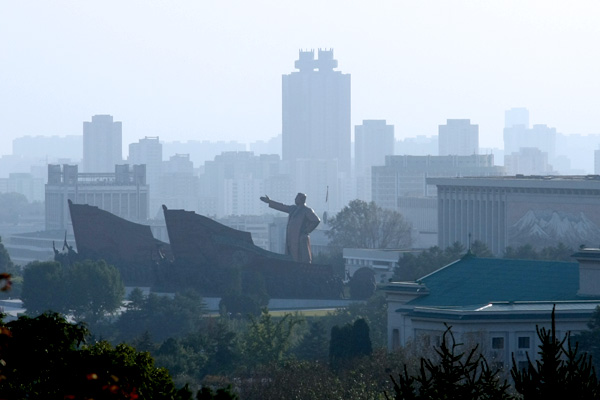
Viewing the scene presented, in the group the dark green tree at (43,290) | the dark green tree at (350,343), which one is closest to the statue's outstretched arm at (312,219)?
the dark green tree at (43,290)

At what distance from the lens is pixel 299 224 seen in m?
69.9

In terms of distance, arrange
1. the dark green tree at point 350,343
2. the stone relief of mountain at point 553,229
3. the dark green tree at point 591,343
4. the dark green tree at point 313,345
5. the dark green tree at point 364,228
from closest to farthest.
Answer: the dark green tree at point 591,343 → the dark green tree at point 350,343 → the dark green tree at point 313,345 → the stone relief of mountain at point 553,229 → the dark green tree at point 364,228

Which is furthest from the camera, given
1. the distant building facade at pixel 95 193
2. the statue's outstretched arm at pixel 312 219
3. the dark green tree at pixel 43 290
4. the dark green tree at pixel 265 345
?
the distant building facade at pixel 95 193

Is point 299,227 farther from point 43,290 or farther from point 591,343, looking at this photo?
point 591,343

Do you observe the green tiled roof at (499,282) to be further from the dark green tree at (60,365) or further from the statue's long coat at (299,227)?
the dark green tree at (60,365)

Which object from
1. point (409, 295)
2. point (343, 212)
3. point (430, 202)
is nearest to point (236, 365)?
point (409, 295)

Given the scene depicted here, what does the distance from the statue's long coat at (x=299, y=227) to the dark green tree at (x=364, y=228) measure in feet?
114

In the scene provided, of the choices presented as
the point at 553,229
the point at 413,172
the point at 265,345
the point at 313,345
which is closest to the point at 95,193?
the point at 413,172

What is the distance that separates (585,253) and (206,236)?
3018cm

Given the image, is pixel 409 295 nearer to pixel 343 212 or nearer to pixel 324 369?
pixel 324 369

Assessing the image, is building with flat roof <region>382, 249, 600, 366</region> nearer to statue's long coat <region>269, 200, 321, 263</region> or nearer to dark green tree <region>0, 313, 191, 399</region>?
dark green tree <region>0, 313, 191, 399</region>

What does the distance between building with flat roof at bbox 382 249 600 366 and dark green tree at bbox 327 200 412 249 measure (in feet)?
195

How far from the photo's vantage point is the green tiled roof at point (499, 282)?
44.5 m

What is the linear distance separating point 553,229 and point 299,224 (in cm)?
2379
